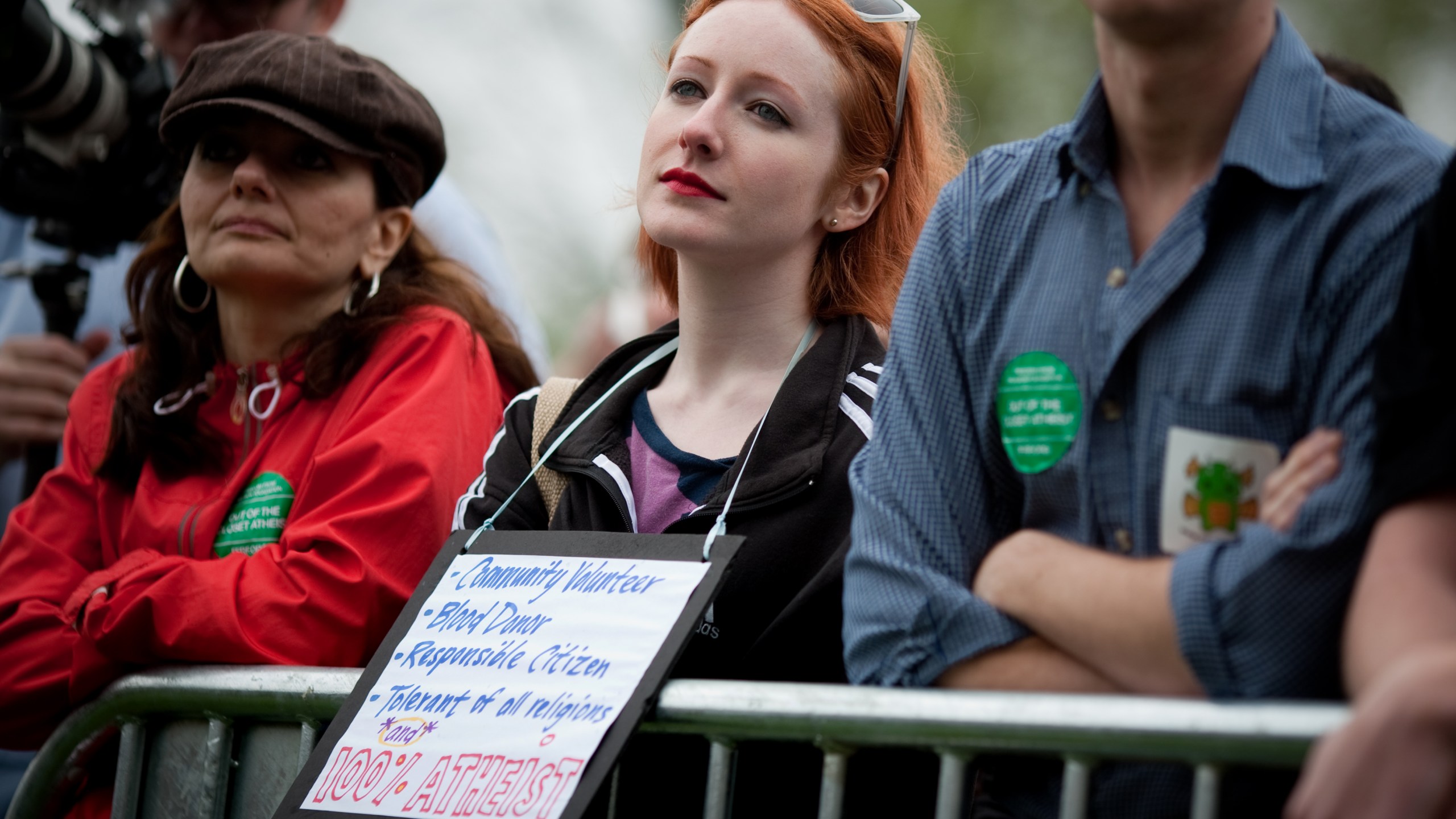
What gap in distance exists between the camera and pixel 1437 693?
1.27 metres

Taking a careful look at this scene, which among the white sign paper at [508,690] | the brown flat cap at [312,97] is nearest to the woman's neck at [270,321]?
the brown flat cap at [312,97]

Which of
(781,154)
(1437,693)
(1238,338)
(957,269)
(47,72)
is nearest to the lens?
(1437,693)

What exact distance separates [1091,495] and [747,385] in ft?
3.04

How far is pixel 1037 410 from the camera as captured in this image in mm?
1850

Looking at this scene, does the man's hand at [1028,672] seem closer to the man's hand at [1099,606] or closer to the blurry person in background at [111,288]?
the man's hand at [1099,606]

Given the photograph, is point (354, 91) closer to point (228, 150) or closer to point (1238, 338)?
point (228, 150)

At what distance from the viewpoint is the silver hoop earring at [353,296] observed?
306 centimetres

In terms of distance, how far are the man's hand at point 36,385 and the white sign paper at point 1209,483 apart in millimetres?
2670

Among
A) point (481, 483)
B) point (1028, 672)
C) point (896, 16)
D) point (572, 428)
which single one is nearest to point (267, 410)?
point (481, 483)

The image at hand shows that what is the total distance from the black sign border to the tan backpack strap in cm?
20

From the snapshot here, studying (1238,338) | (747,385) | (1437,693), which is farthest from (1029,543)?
(747,385)

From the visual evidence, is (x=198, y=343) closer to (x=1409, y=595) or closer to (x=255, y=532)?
(x=255, y=532)

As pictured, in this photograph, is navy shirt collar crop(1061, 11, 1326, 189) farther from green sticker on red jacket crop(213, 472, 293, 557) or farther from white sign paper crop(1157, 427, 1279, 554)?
green sticker on red jacket crop(213, 472, 293, 557)

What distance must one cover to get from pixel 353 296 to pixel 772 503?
127 cm
